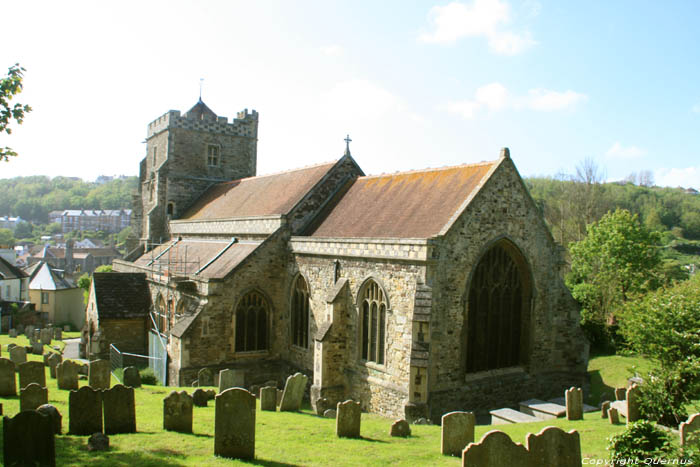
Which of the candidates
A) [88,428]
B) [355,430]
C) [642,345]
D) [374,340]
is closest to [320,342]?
[374,340]

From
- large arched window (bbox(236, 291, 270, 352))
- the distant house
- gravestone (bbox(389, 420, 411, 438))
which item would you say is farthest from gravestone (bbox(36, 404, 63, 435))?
the distant house

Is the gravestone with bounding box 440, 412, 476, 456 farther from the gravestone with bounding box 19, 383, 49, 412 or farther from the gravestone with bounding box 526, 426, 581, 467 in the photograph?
the gravestone with bounding box 19, 383, 49, 412

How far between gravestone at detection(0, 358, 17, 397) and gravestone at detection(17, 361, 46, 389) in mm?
205

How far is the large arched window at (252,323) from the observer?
20922 mm

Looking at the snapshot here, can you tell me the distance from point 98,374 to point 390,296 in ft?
29.1

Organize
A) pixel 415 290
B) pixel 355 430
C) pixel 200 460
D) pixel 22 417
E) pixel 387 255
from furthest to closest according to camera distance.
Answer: pixel 387 255 < pixel 415 290 < pixel 355 430 < pixel 200 460 < pixel 22 417

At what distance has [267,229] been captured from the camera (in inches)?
891

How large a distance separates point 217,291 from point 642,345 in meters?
15.0

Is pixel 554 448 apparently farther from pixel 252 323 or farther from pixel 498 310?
pixel 252 323

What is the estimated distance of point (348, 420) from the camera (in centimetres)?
1195

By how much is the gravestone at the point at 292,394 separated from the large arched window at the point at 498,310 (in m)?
5.73

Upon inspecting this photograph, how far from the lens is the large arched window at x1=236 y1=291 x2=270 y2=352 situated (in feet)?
68.6

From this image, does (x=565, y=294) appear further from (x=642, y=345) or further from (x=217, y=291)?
(x=217, y=291)

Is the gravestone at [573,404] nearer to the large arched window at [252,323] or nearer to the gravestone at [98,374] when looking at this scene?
the large arched window at [252,323]
